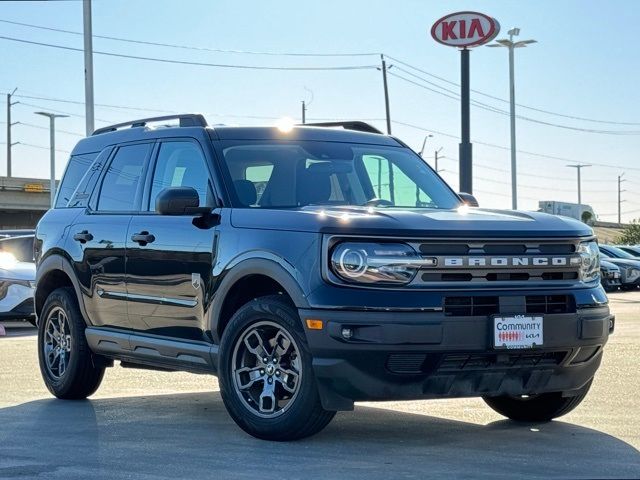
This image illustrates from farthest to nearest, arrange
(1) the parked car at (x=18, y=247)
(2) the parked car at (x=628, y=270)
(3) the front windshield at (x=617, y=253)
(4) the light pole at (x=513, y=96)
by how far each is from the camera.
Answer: (4) the light pole at (x=513, y=96) < (3) the front windshield at (x=617, y=253) < (2) the parked car at (x=628, y=270) < (1) the parked car at (x=18, y=247)

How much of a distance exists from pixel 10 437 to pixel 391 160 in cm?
318

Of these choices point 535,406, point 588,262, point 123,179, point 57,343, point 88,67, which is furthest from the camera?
point 88,67

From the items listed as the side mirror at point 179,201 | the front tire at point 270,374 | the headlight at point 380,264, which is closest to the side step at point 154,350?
the front tire at point 270,374

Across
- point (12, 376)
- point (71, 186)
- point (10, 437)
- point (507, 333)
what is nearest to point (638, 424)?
point (507, 333)

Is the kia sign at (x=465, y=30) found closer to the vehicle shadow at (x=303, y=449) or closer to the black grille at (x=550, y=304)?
the vehicle shadow at (x=303, y=449)

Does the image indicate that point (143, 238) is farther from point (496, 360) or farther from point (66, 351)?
point (496, 360)

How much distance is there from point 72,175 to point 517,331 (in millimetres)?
4464

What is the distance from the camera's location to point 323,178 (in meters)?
8.02

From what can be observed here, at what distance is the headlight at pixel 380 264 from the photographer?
21.8ft

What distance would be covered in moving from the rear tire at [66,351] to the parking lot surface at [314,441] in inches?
5.7

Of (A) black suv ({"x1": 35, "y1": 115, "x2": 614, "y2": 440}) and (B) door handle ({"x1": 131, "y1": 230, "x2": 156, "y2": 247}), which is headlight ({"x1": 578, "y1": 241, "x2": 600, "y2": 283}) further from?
(B) door handle ({"x1": 131, "y1": 230, "x2": 156, "y2": 247})

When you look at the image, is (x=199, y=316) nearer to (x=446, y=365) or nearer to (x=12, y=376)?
(x=446, y=365)

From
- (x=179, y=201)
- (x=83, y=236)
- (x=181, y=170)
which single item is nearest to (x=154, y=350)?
(x=179, y=201)

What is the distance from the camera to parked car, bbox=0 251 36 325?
17.2 m
